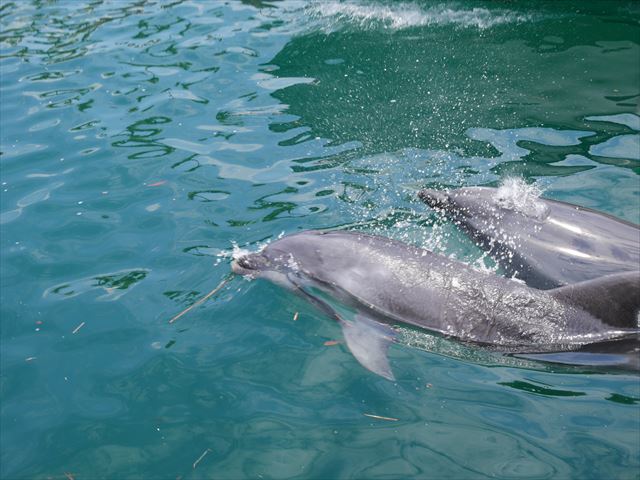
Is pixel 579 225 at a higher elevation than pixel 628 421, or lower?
higher

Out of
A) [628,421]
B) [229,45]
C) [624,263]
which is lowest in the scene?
[628,421]

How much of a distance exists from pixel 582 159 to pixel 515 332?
368cm

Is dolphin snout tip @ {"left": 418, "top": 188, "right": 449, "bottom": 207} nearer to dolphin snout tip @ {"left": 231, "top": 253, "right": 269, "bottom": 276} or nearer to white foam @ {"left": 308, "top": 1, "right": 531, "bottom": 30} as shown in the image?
dolphin snout tip @ {"left": 231, "top": 253, "right": 269, "bottom": 276}

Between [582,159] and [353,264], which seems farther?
[582,159]

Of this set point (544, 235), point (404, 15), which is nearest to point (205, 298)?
point (544, 235)

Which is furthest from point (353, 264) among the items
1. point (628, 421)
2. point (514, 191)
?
point (628, 421)

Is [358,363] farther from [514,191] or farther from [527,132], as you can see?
[527,132]

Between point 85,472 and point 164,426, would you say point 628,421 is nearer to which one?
point 164,426

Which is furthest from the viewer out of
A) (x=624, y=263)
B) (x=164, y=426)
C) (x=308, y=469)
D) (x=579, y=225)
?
(x=579, y=225)

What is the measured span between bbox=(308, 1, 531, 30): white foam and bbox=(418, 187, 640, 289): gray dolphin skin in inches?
252

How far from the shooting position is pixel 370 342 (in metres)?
5.76

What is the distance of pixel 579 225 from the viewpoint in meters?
6.74

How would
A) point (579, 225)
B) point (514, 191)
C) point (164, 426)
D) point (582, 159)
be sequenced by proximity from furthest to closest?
point (582, 159), point (514, 191), point (579, 225), point (164, 426)

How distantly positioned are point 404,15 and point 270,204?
700 centimetres
